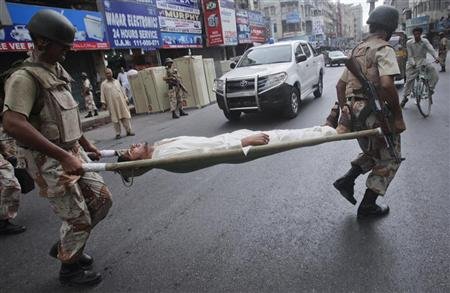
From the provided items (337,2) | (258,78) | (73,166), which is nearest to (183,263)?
(73,166)

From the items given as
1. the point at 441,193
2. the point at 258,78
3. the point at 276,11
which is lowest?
the point at 441,193

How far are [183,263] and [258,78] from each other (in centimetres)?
611

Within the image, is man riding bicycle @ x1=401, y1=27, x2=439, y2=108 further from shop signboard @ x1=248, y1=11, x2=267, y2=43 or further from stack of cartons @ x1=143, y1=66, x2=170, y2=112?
shop signboard @ x1=248, y1=11, x2=267, y2=43

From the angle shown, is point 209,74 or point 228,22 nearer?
point 209,74

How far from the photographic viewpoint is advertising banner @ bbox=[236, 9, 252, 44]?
30.7m

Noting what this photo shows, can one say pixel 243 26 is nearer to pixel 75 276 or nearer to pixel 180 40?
pixel 180 40

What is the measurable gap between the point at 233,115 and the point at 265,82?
4.44ft

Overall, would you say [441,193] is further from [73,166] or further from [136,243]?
[73,166]

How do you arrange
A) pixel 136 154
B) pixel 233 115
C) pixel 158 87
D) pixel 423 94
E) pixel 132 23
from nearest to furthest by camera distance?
pixel 136 154, pixel 423 94, pixel 233 115, pixel 158 87, pixel 132 23

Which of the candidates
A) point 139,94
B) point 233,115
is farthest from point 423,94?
point 139,94

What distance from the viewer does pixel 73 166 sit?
2396 mm

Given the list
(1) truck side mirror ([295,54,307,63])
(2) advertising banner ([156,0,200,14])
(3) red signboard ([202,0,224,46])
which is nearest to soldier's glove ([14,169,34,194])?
(1) truck side mirror ([295,54,307,63])

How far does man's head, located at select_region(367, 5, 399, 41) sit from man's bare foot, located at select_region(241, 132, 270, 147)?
4.79 feet

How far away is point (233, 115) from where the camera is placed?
934cm
